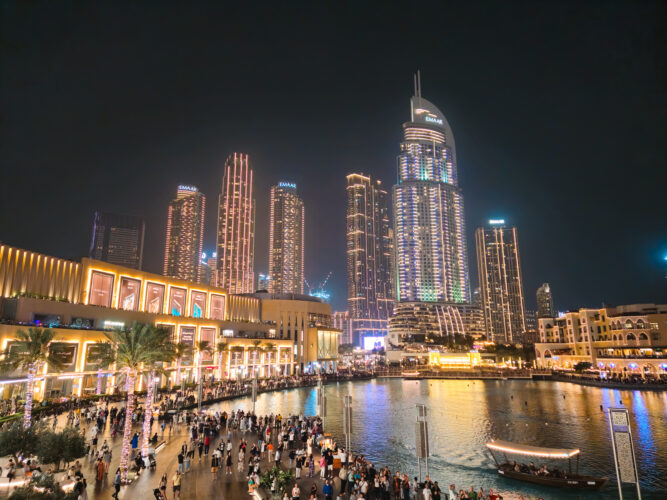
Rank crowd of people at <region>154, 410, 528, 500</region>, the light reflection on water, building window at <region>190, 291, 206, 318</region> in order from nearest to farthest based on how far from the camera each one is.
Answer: crowd of people at <region>154, 410, 528, 500</region>, the light reflection on water, building window at <region>190, 291, 206, 318</region>

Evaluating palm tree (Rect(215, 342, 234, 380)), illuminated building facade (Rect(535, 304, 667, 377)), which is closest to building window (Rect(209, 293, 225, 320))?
palm tree (Rect(215, 342, 234, 380))

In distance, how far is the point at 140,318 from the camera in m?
66.9

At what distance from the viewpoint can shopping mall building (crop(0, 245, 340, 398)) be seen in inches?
1945

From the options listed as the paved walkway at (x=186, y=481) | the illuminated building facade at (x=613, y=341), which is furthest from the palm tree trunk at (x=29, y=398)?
the illuminated building facade at (x=613, y=341)

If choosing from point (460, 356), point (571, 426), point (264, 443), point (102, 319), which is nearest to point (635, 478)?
point (264, 443)

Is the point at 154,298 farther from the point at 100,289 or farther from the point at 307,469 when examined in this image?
the point at 307,469

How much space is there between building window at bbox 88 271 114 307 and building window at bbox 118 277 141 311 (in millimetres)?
2202

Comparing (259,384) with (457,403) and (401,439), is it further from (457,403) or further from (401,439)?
(401,439)

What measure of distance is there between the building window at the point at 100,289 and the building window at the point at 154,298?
8343 mm

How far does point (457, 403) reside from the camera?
6112cm

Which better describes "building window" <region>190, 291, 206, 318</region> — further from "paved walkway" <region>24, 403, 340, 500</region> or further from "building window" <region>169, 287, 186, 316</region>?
"paved walkway" <region>24, 403, 340, 500</region>

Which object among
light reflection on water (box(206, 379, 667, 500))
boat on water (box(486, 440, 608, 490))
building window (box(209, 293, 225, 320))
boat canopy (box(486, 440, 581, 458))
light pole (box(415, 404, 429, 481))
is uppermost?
building window (box(209, 293, 225, 320))

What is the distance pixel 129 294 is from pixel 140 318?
6.35 meters

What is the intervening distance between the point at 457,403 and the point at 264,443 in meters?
40.1
